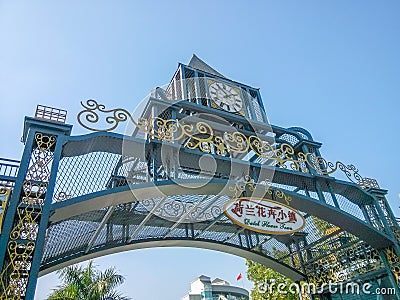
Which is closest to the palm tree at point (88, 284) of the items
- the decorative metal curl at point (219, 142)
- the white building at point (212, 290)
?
the decorative metal curl at point (219, 142)

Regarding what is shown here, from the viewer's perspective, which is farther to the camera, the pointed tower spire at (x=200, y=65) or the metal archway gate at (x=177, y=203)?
the pointed tower spire at (x=200, y=65)

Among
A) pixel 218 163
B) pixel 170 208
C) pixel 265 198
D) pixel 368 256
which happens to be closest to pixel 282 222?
pixel 265 198

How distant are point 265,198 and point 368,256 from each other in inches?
119

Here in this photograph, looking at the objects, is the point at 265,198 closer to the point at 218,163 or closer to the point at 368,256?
the point at 218,163

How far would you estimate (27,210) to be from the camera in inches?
152

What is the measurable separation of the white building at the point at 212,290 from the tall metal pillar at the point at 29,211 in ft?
77.6

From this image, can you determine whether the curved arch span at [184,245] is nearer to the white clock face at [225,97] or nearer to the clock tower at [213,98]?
the clock tower at [213,98]

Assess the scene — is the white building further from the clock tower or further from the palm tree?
the clock tower

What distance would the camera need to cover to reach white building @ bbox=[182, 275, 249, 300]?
84.3ft

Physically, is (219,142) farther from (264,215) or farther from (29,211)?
(29,211)

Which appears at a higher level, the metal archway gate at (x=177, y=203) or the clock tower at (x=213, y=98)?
the clock tower at (x=213, y=98)

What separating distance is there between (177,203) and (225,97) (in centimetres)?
272

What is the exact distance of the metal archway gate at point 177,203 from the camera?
3971mm

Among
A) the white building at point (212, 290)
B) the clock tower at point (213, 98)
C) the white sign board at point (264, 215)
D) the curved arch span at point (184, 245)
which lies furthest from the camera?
the white building at point (212, 290)
